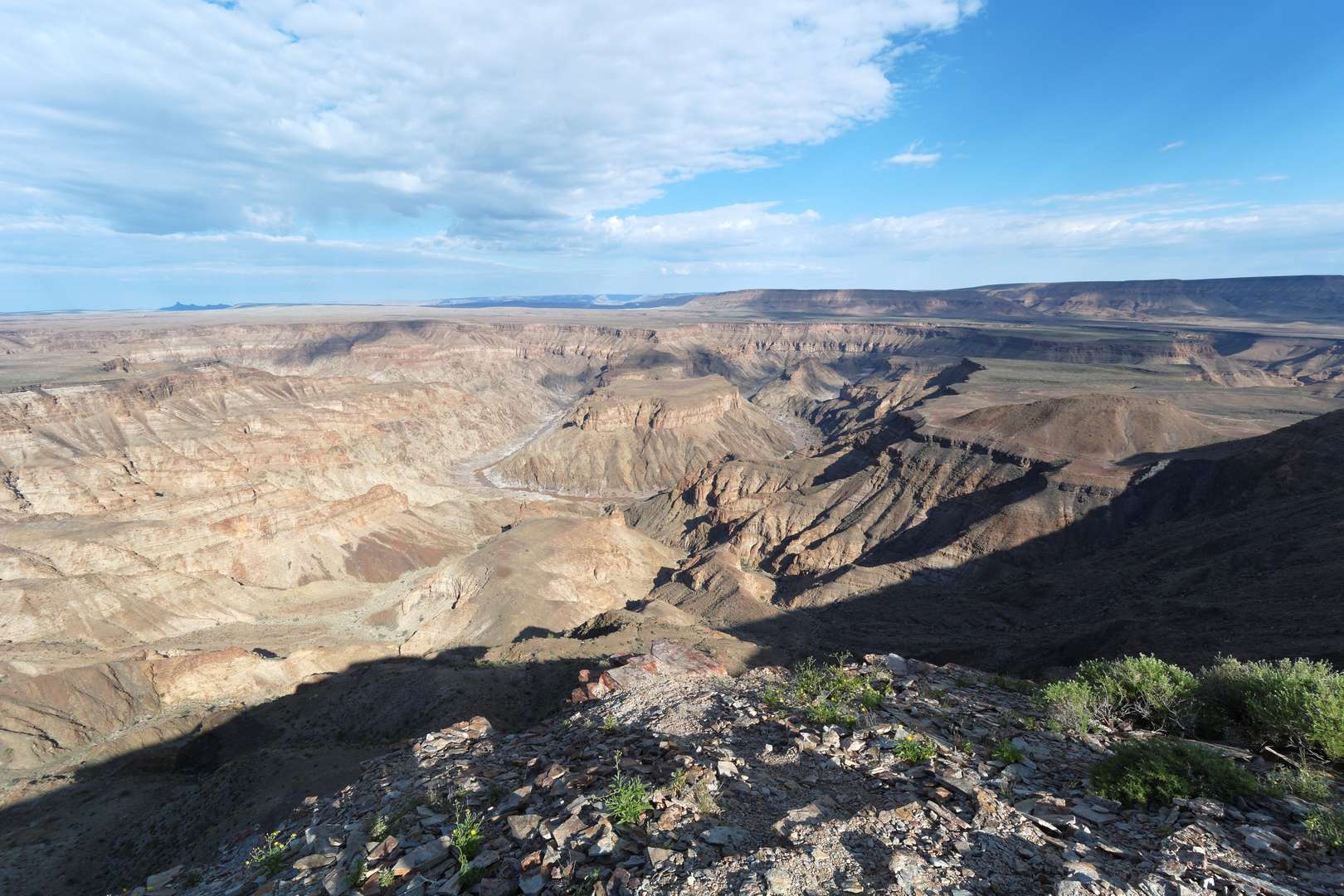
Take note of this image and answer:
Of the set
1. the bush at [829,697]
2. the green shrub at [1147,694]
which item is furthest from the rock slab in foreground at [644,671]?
the green shrub at [1147,694]

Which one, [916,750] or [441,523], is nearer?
[916,750]

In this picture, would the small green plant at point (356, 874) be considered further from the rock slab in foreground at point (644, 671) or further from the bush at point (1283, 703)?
the bush at point (1283, 703)

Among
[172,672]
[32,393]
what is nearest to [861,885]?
[172,672]

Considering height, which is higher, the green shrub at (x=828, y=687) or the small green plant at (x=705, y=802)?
the small green plant at (x=705, y=802)

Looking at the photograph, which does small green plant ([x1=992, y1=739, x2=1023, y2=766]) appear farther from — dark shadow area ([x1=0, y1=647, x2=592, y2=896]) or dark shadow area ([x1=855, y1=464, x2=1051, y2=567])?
dark shadow area ([x1=855, y1=464, x2=1051, y2=567])

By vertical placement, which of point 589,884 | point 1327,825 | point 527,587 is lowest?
point 527,587

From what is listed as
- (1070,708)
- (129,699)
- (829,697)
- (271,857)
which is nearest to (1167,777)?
(1070,708)

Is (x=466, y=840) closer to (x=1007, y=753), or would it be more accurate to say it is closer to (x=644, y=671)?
(x=1007, y=753)

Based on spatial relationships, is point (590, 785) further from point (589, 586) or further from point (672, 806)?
point (589, 586)
